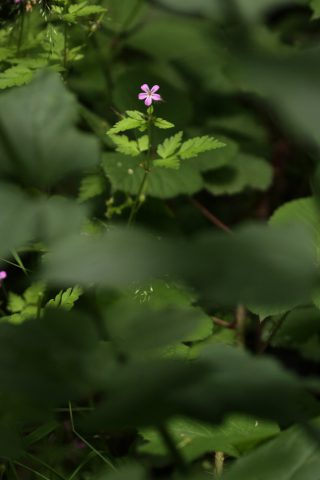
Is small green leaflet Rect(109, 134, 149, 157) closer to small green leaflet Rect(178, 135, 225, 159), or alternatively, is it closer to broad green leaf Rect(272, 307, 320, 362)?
small green leaflet Rect(178, 135, 225, 159)

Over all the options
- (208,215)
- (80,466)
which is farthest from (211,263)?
(208,215)

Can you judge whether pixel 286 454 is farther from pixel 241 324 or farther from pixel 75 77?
pixel 75 77

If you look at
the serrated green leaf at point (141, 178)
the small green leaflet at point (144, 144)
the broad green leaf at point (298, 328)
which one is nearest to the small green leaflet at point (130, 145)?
the small green leaflet at point (144, 144)

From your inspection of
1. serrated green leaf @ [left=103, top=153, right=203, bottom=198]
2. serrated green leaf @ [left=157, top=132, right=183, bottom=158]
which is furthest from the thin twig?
serrated green leaf @ [left=157, top=132, right=183, bottom=158]

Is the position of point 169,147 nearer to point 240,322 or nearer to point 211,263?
point 240,322

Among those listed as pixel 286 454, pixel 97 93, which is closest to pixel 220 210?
pixel 97 93

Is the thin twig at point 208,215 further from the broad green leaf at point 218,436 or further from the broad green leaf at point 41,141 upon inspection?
the broad green leaf at point 41,141
